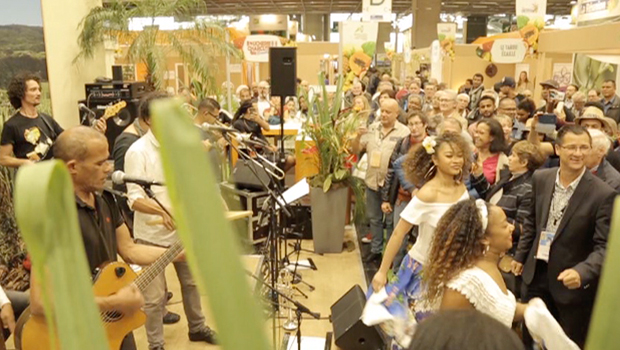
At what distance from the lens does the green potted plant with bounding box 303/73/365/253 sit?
4973mm

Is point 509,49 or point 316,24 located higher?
point 316,24

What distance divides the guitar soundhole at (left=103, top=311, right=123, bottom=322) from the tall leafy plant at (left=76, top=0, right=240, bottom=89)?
181 inches

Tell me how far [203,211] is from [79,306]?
9 cm

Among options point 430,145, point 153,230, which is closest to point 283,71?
point 430,145

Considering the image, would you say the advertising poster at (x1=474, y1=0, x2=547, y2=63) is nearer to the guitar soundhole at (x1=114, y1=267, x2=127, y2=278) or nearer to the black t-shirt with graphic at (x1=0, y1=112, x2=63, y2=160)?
the black t-shirt with graphic at (x1=0, y1=112, x2=63, y2=160)

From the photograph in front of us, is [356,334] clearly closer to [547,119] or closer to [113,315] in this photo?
[113,315]

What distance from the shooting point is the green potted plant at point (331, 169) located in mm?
4973

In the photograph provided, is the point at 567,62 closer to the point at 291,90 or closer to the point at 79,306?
the point at 291,90

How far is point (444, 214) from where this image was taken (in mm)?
2332

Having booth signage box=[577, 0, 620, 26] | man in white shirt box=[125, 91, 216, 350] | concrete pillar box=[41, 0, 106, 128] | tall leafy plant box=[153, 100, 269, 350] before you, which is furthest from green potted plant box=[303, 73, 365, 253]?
tall leafy plant box=[153, 100, 269, 350]

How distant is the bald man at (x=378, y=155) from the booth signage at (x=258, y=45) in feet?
14.2

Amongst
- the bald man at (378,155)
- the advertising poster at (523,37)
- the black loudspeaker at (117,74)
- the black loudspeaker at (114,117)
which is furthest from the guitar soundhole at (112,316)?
the advertising poster at (523,37)

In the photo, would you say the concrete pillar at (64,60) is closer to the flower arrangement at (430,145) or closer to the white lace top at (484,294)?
the flower arrangement at (430,145)

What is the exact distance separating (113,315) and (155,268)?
260 mm
